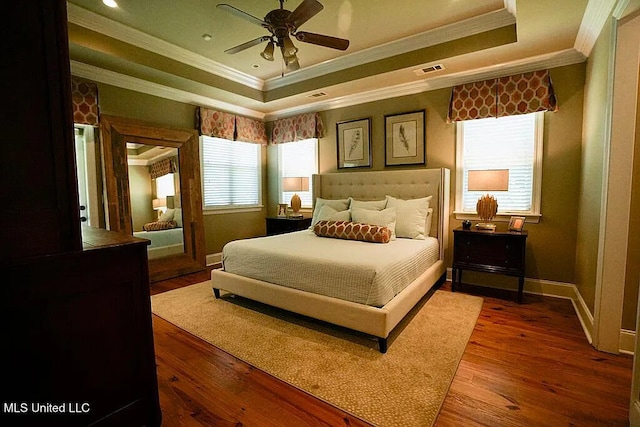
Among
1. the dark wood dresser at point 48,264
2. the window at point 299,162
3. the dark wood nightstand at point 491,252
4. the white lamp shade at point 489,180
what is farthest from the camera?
the window at point 299,162

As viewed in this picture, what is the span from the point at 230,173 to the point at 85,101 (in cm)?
222

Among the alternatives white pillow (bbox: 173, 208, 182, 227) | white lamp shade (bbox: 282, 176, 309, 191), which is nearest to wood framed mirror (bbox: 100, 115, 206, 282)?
white pillow (bbox: 173, 208, 182, 227)

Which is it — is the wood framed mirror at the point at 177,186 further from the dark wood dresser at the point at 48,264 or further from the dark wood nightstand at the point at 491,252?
the dark wood nightstand at the point at 491,252

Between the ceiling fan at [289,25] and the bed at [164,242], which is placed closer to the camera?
the ceiling fan at [289,25]

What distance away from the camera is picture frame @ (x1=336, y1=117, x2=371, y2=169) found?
14.7ft

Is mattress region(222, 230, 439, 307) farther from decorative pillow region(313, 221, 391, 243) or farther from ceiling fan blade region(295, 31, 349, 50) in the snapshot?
ceiling fan blade region(295, 31, 349, 50)

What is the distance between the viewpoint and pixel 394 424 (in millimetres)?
1508

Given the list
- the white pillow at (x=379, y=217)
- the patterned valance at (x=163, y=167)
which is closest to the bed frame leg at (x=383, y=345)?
the white pillow at (x=379, y=217)

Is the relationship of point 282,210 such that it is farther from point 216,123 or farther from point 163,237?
point 163,237

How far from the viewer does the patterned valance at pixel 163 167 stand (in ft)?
13.6

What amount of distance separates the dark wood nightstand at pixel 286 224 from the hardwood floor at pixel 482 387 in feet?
8.33

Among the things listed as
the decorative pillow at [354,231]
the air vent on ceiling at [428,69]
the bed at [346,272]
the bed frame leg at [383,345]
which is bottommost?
the bed frame leg at [383,345]

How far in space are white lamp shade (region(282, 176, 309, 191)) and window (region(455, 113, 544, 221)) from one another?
93.3 inches

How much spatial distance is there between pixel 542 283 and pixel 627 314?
49.7 inches
